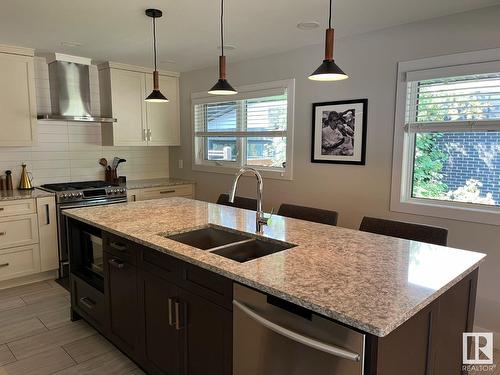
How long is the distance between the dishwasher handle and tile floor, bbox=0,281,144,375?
1302mm

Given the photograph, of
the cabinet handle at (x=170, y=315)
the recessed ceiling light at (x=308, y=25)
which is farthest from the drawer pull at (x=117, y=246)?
the recessed ceiling light at (x=308, y=25)

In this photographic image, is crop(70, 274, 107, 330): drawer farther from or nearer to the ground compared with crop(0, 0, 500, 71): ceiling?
nearer to the ground

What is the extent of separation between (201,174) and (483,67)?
11.1 feet

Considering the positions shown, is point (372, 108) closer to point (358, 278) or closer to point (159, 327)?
point (358, 278)

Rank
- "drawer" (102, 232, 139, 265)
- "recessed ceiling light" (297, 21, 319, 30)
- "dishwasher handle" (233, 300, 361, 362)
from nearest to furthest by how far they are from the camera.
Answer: "dishwasher handle" (233, 300, 361, 362) < "drawer" (102, 232, 139, 265) < "recessed ceiling light" (297, 21, 319, 30)

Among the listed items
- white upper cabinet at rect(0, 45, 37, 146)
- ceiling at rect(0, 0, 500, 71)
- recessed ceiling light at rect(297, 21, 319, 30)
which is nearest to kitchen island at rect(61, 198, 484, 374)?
ceiling at rect(0, 0, 500, 71)

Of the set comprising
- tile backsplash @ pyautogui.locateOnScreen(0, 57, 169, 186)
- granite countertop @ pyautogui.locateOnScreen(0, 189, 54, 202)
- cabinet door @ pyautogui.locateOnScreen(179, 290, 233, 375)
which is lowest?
cabinet door @ pyautogui.locateOnScreen(179, 290, 233, 375)

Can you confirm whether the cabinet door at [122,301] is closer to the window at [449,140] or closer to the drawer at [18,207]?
the drawer at [18,207]

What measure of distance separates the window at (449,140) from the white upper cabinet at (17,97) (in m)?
3.59

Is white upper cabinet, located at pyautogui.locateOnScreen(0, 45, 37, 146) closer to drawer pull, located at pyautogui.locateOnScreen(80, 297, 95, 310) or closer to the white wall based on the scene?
drawer pull, located at pyautogui.locateOnScreen(80, 297, 95, 310)

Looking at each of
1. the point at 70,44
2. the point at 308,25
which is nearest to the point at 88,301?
the point at 70,44

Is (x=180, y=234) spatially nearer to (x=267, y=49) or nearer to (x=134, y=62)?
(x=267, y=49)

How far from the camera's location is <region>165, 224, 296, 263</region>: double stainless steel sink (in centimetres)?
209

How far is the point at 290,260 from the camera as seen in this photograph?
5.67ft
